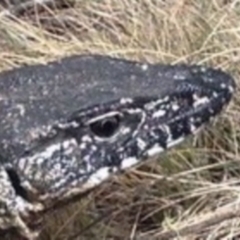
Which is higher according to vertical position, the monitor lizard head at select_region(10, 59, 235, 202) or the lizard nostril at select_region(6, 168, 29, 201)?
the monitor lizard head at select_region(10, 59, 235, 202)

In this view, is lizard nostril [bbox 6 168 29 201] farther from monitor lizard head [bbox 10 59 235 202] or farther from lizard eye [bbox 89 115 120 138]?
lizard eye [bbox 89 115 120 138]

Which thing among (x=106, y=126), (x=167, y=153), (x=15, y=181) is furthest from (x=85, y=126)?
(x=167, y=153)

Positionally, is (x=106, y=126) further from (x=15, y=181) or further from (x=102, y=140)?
(x=15, y=181)

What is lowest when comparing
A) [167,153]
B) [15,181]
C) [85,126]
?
[167,153]

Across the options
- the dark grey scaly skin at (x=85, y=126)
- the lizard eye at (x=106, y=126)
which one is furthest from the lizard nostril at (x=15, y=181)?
the lizard eye at (x=106, y=126)

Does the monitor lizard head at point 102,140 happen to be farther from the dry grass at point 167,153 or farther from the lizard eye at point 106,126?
the dry grass at point 167,153

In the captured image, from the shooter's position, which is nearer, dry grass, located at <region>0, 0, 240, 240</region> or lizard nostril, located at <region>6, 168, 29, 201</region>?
lizard nostril, located at <region>6, 168, 29, 201</region>

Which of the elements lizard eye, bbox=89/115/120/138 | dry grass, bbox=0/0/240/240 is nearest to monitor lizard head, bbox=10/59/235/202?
lizard eye, bbox=89/115/120/138
